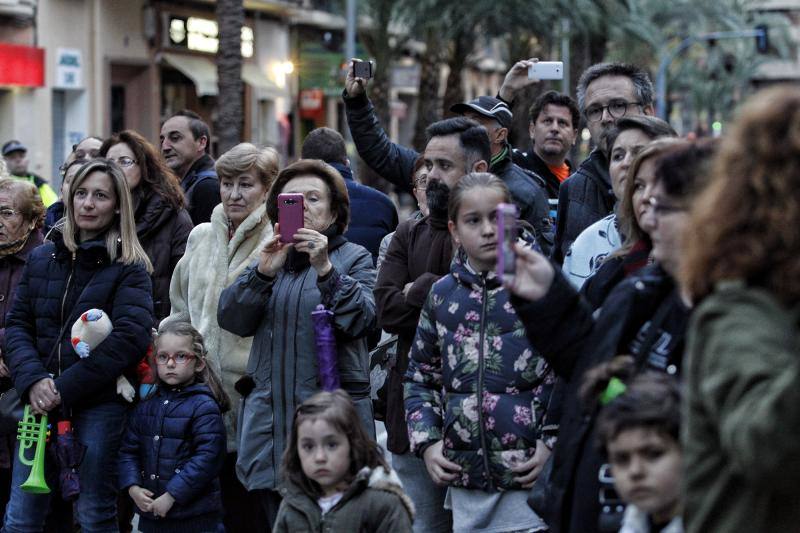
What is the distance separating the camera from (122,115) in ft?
102

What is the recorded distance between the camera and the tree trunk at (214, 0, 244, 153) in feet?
70.7

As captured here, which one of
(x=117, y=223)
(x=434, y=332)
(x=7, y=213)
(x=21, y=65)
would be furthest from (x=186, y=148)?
(x=21, y=65)

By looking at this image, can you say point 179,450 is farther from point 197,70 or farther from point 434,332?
point 197,70

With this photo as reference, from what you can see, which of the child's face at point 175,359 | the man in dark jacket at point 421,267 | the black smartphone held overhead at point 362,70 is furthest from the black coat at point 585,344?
the black smartphone held overhead at point 362,70

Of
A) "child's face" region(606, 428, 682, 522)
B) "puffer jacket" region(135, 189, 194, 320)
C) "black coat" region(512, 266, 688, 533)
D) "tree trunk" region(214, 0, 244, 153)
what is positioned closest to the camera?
"child's face" region(606, 428, 682, 522)

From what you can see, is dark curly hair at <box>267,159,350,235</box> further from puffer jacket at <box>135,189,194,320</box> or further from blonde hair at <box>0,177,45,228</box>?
blonde hair at <box>0,177,45,228</box>

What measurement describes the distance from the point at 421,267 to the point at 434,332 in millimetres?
734

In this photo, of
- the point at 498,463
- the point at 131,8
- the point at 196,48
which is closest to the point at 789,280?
the point at 498,463

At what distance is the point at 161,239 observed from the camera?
790 centimetres

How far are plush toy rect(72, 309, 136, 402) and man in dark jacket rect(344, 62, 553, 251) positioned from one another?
173 cm

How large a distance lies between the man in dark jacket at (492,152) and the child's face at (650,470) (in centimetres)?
281

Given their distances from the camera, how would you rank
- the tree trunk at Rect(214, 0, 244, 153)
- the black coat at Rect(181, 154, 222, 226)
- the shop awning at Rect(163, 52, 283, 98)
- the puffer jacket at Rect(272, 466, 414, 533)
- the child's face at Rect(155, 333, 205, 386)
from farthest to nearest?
the shop awning at Rect(163, 52, 283, 98)
the tree trunk at Rect(214, 0, 244, 153)
the black coat at Rect(181, 154, 222, 226)
the child's face at Rect(155, 333, 205, 386)
the puffer jacket at Rect(272, 466, 414, 533)

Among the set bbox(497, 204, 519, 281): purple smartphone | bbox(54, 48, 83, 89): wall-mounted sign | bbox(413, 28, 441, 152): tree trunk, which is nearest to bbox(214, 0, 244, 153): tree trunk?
bbox(54, 48, 83, 89): wall-mounted sign

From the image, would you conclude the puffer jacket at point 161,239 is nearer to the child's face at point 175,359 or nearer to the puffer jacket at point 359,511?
the child's face at point 175,359
